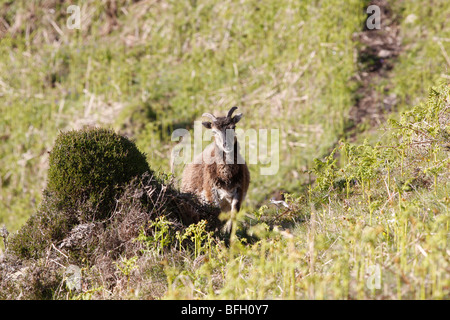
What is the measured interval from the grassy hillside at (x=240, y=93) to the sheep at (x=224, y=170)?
43 cm

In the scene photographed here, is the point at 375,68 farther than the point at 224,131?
Yes

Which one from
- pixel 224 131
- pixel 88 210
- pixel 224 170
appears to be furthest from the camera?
pixel 224 170

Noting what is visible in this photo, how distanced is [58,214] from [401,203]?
4064mm

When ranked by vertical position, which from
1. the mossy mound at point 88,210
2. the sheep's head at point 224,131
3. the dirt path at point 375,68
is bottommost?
the mossy mound at point 88,210

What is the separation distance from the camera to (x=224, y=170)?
8.54 metres

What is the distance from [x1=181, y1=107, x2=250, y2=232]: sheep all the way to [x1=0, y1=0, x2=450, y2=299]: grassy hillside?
0.43 metres

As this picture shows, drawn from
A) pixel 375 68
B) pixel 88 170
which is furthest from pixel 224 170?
pixel 375 68

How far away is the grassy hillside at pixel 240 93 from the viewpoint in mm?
6512

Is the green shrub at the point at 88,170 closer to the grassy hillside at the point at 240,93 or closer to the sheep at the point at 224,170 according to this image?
the grassy hillside at the point at 240,93

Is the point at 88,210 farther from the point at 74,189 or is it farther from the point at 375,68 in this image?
the point at 375,68

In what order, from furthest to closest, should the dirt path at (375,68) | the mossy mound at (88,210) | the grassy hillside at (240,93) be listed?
the dirt path at (375,68)
the grassy hillside at (240,93)
the mossy mound at (88,210)

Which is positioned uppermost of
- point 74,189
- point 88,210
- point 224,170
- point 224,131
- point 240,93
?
point 240,93

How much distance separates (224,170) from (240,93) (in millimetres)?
6661

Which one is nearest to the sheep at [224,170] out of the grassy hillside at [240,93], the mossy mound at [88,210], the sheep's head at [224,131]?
the sheep's head at [224,131]
